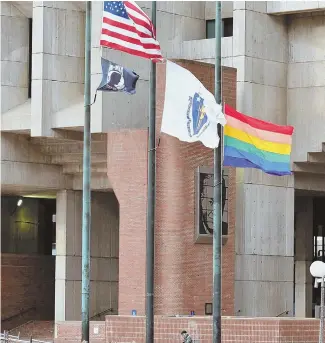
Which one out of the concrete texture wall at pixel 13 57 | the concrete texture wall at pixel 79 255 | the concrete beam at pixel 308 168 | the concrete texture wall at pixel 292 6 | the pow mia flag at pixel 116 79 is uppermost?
the concrete texture wall at pixel 292 6

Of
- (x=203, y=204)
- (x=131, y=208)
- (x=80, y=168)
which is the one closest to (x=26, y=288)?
(x=80, y=168)

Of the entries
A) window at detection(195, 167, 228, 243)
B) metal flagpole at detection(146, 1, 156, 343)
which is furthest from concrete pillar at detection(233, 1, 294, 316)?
metal flagpole at detection(146, 1, 156, 343)

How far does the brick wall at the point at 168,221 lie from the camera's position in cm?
4400

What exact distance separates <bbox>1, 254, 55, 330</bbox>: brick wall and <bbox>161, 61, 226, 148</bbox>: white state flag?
26.0 meters

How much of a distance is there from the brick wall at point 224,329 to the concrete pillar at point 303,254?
17413 mm

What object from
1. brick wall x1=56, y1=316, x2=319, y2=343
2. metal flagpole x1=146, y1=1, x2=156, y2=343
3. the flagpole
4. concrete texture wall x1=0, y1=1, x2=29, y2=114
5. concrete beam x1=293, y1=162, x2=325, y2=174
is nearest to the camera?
the flagpole

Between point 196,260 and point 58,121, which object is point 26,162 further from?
point 196,260

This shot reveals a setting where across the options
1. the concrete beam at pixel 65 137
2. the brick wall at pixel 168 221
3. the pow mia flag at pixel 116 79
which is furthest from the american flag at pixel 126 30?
the concrete beam at pixel 65 137

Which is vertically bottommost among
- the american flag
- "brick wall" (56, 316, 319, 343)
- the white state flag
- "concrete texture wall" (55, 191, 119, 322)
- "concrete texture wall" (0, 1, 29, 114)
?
"brick wall" (56, 316, 319, 343)

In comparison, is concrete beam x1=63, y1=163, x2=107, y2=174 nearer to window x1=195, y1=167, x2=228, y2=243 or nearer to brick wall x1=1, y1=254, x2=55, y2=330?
brick wall x1=1, y1=254, x2=55, y2=330

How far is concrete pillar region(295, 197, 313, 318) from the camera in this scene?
58.7m

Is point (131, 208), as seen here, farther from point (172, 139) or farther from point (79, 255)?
point (79, 255)

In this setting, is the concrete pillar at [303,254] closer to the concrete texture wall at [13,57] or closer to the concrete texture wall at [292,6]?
the concrete texture wall at [292,6]

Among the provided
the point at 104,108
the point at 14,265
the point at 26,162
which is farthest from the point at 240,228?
the point at 14,265
